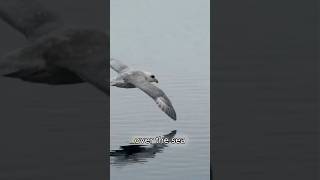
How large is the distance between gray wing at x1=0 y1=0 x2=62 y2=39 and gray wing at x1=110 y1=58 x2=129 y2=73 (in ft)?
9.19

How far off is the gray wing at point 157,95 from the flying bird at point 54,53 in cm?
142

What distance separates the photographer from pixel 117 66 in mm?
7430

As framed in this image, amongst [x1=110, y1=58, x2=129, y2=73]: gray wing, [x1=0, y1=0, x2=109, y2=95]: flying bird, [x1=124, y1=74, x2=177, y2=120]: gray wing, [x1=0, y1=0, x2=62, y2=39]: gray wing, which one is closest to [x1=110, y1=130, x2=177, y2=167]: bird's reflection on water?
[x1=124, y1=74, x2=177, y2=120]: gray wing

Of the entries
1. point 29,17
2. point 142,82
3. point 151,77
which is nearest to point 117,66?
point 142,82

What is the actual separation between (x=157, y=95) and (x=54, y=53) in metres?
2.89

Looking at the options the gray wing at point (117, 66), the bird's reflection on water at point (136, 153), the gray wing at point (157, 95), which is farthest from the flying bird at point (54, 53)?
the bird's reflection on water at point (136, 153)

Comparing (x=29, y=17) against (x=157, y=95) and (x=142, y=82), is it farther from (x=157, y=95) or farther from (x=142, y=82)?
(x=157, y=95)

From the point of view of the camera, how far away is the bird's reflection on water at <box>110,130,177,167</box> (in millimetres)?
7223

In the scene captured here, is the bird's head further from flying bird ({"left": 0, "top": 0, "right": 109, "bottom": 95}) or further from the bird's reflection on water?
flying bird ({"left": 0, "top": 0, "right": 109, "bottom": 95})

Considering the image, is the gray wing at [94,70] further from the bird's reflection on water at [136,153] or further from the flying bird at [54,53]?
the bird's reflection on water at [136,153]

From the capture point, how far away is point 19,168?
25.1 ft
